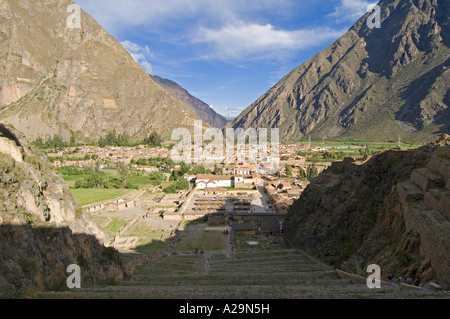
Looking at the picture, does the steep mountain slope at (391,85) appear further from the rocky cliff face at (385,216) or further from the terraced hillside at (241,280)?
the terraced hillside at (241,280)

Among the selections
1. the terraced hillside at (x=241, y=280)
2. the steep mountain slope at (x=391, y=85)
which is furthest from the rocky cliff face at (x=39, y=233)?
the steep mountain slope at (x=391, y=85)

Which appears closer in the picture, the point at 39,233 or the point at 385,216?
the point at 39,233

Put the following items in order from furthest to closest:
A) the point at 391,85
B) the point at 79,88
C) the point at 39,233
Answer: the point at 391,85, the point at 79,88, the point at 39,233

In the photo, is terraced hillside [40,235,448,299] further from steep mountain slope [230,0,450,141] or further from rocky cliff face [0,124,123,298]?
steep mountain slope [230,0,450,141]

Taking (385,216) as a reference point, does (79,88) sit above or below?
above

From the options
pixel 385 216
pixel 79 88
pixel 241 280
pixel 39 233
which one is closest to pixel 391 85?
pixel 79 88

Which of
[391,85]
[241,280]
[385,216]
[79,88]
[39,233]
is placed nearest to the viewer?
[39,233]

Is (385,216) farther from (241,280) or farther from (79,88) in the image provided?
(79,88)

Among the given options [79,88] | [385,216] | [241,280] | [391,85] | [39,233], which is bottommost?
[241,280]
